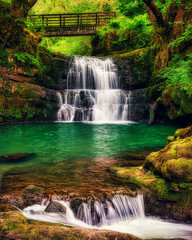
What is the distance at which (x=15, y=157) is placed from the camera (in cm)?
660

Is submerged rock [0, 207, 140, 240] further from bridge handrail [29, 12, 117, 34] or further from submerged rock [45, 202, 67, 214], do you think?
bridge handrail [29, 12, 117, 34]

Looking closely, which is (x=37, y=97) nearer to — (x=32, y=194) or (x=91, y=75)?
(x=91, y=75)

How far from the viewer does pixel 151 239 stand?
11.3ft

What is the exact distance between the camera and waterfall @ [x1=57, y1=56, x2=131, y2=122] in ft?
48.0

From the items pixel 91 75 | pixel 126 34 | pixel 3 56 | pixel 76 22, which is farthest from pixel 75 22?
pixel 3 56

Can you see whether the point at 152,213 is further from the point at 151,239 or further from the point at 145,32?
the point at 145,32

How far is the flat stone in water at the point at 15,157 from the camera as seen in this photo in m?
6.28

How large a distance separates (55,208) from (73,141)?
5347 millimetres

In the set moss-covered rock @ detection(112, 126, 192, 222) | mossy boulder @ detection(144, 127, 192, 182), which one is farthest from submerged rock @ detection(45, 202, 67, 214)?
mossy boulder @ detection(144, 127, 192, 182)

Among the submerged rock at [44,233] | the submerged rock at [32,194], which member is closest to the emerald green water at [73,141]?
the submerged rock at [32,194]

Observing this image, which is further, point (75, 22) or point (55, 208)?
point (75, 22)

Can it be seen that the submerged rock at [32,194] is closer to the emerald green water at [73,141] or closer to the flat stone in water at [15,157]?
the emerald green water at [73,141]

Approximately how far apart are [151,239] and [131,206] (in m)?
0.70

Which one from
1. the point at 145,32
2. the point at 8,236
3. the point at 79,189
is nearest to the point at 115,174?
the point at 79,189
